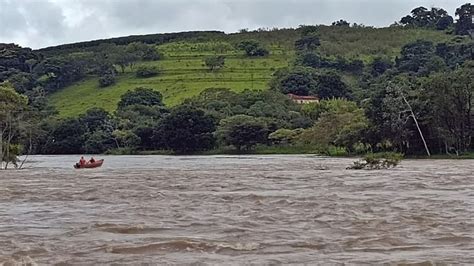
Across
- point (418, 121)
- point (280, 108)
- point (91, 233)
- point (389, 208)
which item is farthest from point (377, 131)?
point (91, 233)

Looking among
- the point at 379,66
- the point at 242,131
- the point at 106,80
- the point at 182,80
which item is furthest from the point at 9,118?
the point at 379,66

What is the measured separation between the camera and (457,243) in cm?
1327

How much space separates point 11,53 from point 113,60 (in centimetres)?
1699

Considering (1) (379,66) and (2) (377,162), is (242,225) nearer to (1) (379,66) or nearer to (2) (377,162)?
(2) (377,162)

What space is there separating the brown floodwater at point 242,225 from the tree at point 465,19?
393 ft

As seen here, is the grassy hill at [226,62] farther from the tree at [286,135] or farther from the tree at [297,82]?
the tree at [286,135]

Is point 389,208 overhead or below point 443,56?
below

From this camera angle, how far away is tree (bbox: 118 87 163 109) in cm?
11019

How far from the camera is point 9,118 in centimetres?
5225

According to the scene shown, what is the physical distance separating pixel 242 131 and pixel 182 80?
117 ft

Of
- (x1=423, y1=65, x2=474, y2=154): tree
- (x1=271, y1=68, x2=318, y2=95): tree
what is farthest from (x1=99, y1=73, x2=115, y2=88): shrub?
(x1=423, y1=65, x2=474, y2=154): tree

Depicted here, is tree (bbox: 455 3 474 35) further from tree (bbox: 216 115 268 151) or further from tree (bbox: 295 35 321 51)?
tree (bbox: 216 115 268 151)

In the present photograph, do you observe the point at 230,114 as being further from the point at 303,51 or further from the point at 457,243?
the point at 457,243

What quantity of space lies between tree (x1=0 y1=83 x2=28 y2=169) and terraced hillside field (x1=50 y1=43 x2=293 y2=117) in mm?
55106
